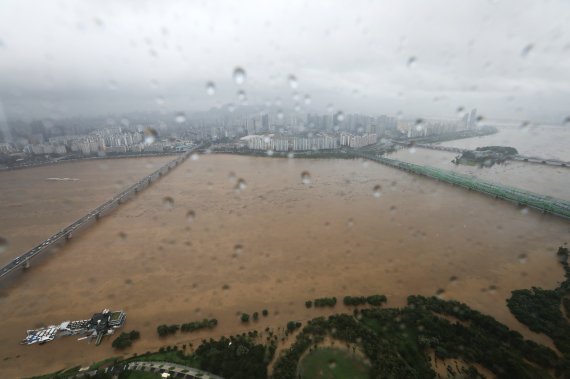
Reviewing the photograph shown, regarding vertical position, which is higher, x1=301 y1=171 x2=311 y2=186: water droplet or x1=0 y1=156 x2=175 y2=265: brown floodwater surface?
x1=301 y1=171 x2=311 y2=186: water droplet

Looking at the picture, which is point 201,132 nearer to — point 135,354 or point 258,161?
point 258,161

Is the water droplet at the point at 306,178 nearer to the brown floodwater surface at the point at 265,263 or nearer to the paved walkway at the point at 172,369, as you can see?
the brown floodwater surface at the point at 265,263

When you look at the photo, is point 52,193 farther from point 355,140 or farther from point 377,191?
point 355,140

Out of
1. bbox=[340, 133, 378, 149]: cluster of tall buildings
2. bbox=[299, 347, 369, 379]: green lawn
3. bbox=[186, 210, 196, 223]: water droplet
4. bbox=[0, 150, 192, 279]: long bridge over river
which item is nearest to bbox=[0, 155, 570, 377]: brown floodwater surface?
bbox=[186, 210, 196, 223]: water droplet

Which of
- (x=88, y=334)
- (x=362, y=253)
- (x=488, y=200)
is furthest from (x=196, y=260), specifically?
(x=488, y=200)

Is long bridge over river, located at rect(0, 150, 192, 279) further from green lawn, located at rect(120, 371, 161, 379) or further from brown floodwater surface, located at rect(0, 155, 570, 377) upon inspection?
green lawn, located at rect(120, 371, 161, 379)

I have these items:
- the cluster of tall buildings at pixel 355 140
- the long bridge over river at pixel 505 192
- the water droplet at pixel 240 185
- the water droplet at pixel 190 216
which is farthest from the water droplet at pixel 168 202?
the cluster of tall buildings at pixel 355 140
